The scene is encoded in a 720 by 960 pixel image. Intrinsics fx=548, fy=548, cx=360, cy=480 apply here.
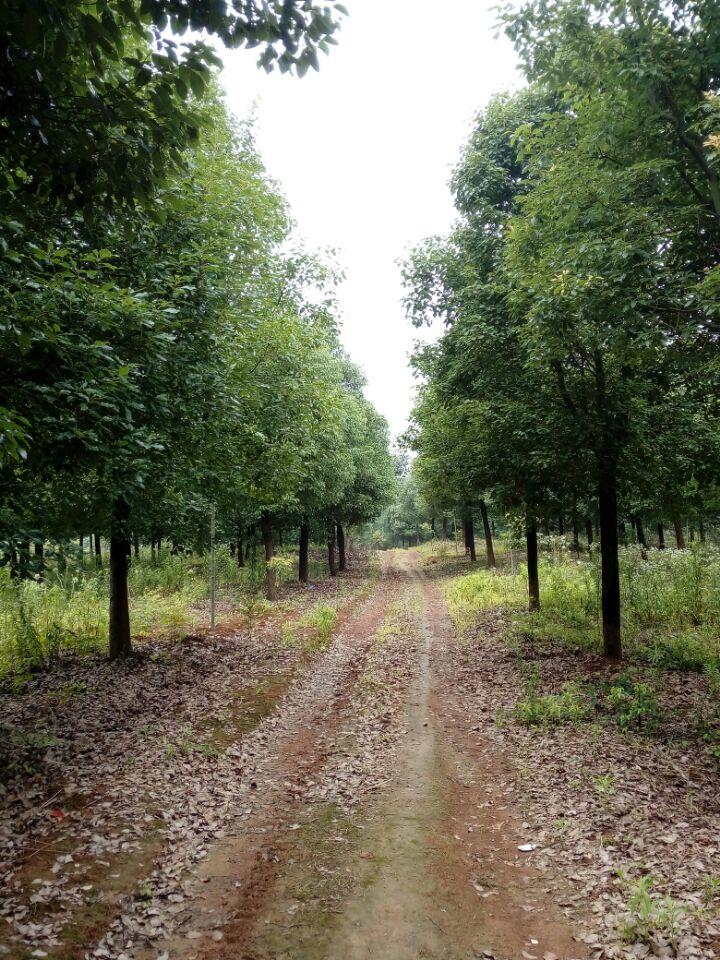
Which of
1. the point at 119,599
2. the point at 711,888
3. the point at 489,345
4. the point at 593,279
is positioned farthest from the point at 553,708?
the point at 119,599

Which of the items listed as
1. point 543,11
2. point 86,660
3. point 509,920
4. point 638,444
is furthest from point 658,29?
point 86,660

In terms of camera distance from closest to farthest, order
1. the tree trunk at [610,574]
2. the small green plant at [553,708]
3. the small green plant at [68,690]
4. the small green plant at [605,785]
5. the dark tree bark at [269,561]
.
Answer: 1. the small green plant at [605,785]
2. the small green plant at [553,708]
3. the small green plant at [68,690]
4. the tree trunk at [610,574]
5. the dark tree bark at [269,561]

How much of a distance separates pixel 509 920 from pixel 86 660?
999cm

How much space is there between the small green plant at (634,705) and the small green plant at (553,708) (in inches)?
18.3

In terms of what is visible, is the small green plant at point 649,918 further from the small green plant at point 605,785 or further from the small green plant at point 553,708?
the small green plant at point 553,708

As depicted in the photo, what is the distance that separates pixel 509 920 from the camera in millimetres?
4598

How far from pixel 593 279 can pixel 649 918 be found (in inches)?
268

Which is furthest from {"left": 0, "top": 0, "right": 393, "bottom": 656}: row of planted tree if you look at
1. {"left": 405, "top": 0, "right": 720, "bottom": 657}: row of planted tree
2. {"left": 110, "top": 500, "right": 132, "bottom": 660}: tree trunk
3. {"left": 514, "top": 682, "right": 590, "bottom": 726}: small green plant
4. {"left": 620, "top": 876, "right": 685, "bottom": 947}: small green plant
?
{"left": 514, "top": 682, "right": 590, "bottom": 726}: small green plant

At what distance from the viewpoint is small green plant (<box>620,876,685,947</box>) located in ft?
13.9

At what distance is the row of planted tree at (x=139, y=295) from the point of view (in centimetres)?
392

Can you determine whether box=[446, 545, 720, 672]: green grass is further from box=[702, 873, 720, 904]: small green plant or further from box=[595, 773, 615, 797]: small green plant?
box=[702, 873, 720, 904]: small green plant

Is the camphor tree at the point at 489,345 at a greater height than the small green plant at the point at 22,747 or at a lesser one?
greater

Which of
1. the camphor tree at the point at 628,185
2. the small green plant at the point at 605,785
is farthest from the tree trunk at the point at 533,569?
the small green plant at the point at 605,785

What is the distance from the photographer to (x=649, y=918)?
438 cm
